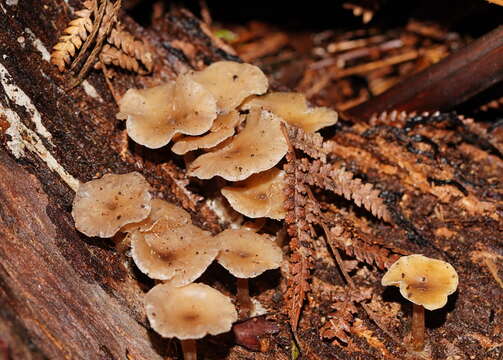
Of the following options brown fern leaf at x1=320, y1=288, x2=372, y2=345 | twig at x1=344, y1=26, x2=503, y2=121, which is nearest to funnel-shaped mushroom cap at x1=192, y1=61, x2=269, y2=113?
twig at x1=344, y1=26, x2=503, y2=121

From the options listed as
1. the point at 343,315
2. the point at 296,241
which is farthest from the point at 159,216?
the point at 343,315

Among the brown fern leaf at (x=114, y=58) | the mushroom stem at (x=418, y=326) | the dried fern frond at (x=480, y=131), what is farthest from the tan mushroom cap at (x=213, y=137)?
the dried fern frond at (x=480, y=131)

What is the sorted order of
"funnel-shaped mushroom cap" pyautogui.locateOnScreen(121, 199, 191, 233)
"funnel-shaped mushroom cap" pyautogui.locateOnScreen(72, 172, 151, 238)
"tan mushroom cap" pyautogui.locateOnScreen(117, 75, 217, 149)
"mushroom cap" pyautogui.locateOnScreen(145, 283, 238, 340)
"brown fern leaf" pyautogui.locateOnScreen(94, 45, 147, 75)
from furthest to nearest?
"brown fern leaf" pyautogui.locateOnScreen(94, 45, 147, 75) < "tan mushroom cap" pyautogui.locateOnScreen(117, 75, 217, 149) < "funnel-shaped mushroom cap" pyautogui.locateOnScreen(121, 199, 191, 233) < "funnel-shaped mushroom cap" pyautogui.locateOnScreen(72, 172, 151, 238) < "mushroom cap" pyautogui.locateOnScreen(145, 283, 238, 340)

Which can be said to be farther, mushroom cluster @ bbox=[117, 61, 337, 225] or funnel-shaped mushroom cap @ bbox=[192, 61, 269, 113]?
funnel-shaped mushroom cap @ bbox=[192, 61, 269, 113]

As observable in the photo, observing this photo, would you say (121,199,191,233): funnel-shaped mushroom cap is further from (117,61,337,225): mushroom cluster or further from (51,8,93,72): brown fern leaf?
(51,8,93,72): brown fern leaf

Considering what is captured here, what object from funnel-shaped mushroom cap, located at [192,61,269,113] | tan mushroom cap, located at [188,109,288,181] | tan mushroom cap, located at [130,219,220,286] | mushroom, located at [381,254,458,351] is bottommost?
mushroom, located at [381,254,458,351]

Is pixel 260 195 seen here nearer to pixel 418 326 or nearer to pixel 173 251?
pixel 173 251
